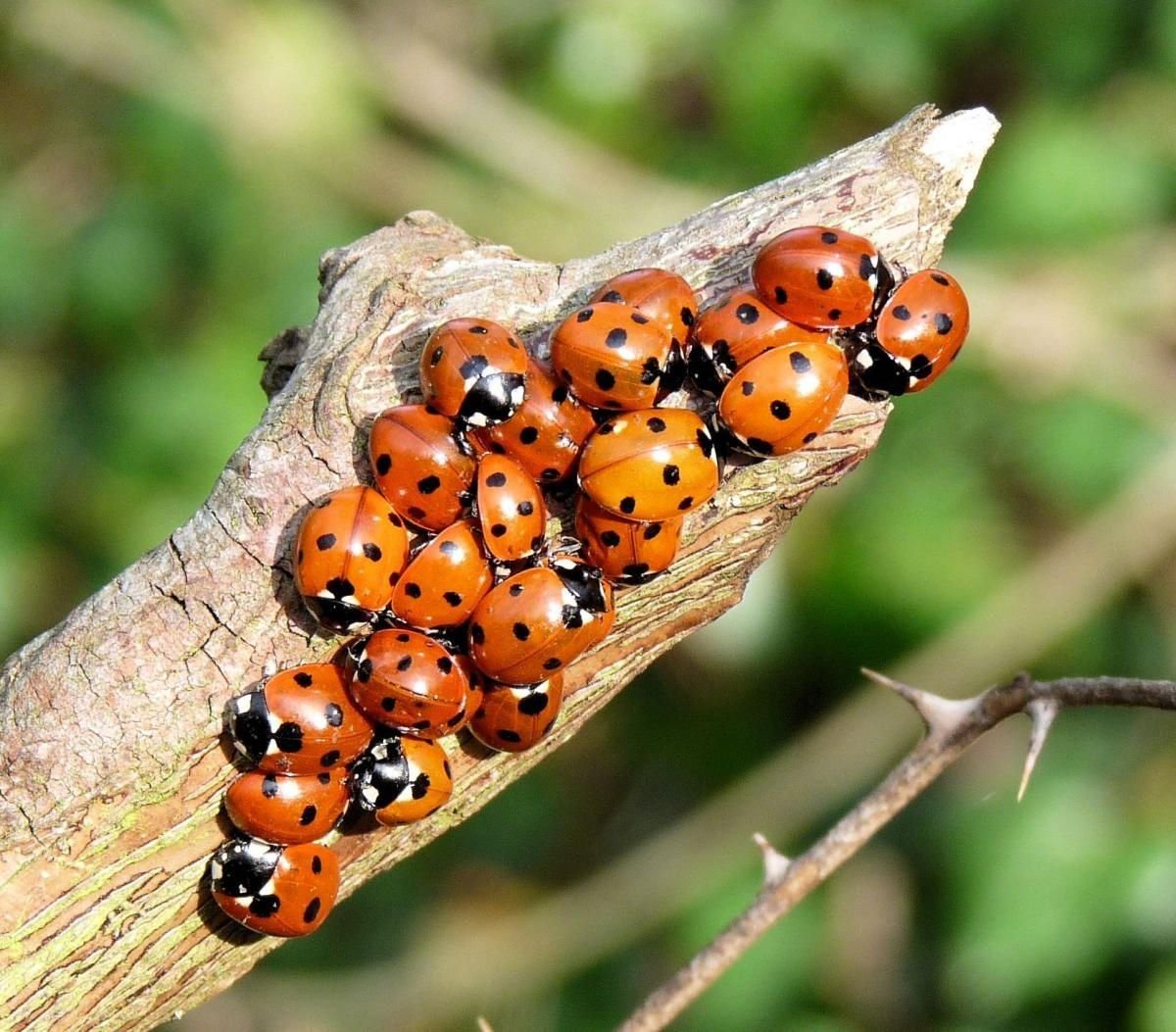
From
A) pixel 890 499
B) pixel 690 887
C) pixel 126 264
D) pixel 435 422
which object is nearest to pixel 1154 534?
pixel 890 499

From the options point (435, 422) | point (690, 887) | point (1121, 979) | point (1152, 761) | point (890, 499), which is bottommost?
point (690, 887)

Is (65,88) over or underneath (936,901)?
over

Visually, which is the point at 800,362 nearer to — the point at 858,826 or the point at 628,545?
the point at 628,545

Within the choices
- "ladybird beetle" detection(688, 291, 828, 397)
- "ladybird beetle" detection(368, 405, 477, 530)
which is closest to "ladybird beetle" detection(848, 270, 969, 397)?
"ladybird beetle" detection(688, 291, 828, 397)

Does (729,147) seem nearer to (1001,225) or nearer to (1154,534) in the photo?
(1001,225)

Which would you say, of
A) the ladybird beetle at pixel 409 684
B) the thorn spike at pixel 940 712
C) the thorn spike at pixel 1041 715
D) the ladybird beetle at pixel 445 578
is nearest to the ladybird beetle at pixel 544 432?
the ladybird beetle at pixel 445 578
